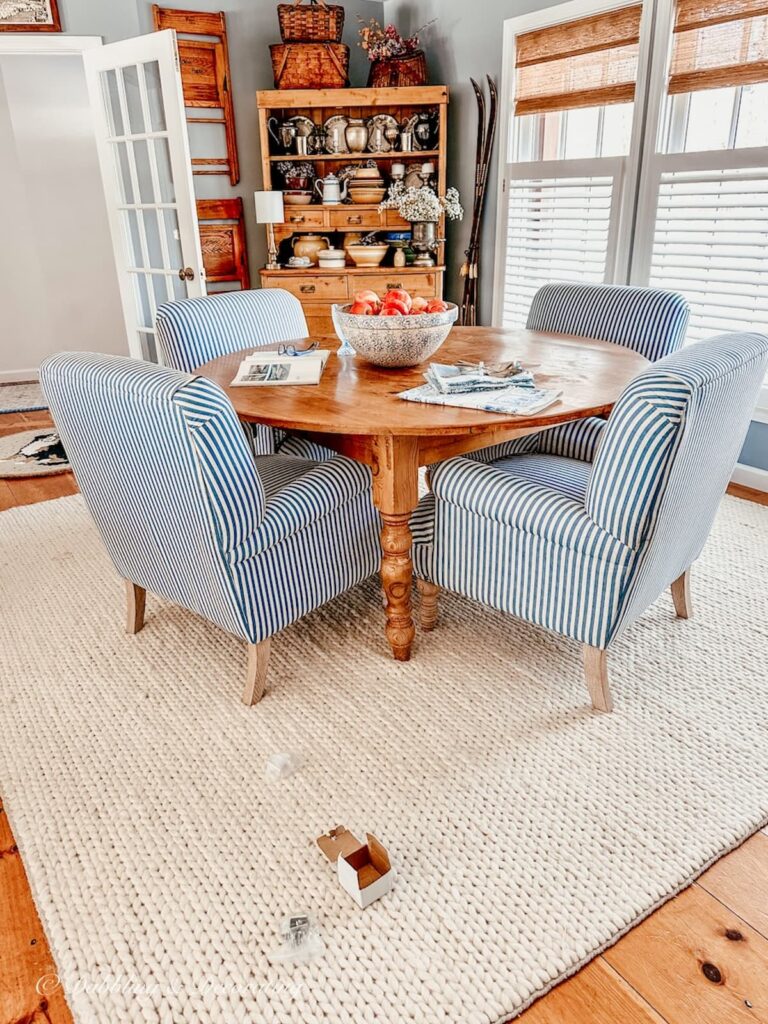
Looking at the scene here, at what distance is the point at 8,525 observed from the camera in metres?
3.02

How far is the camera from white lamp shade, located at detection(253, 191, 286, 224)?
13.3 feet

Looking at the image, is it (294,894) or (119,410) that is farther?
(119,410)

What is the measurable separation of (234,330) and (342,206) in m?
2.07

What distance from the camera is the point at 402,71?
421cm

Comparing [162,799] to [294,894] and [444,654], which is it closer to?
[294,894]

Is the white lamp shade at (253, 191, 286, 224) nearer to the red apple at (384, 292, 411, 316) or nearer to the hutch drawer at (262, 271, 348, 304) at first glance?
the hutch drawer at (262, 271, 348, 304)

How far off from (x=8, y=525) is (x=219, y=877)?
7.09 ft

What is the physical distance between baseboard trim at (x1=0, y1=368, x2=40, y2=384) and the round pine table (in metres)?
4.09

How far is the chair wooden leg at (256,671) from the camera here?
1824 mm

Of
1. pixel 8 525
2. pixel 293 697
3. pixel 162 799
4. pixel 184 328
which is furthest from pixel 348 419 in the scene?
pixel 8 525

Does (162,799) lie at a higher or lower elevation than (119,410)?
lower

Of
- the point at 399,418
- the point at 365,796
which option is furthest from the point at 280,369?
the point at 365,796

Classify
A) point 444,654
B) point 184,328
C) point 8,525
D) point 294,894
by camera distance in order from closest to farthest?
point 294,894
point 444,654
point 184,328
point 8,525

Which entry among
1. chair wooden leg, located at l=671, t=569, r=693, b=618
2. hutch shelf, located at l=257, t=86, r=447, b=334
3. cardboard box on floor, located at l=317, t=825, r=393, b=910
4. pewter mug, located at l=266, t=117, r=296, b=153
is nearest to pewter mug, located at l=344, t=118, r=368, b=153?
hutch shelf, located at l=257, t=86, r=447, b=334
